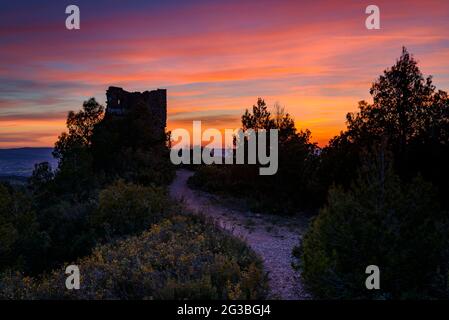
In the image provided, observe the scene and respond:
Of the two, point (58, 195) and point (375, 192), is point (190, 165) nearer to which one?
point (58, 195)

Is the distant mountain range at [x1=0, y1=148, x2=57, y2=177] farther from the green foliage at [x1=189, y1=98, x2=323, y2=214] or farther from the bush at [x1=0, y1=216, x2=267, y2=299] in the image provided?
the bush at [x1=0, y1=216, x2=267, y2=299]

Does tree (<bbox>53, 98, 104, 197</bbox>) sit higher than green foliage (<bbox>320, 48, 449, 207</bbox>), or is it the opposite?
green foliage (<bbox>320, 48, 449, 207</bbox>)

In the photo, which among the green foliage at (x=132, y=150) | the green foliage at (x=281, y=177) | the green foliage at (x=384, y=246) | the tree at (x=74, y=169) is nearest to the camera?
the green foliage at (x=384, y=246)

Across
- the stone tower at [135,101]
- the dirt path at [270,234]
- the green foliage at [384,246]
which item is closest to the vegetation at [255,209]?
the green foliage at [384,246]

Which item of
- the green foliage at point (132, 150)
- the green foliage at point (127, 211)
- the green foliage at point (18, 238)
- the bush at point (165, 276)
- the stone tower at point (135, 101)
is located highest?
the stone tower at point (135, 101)

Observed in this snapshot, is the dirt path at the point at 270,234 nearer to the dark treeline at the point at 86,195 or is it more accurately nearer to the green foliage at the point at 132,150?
the dark treeline at the point at 86,195

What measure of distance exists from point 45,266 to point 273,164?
46.2ft

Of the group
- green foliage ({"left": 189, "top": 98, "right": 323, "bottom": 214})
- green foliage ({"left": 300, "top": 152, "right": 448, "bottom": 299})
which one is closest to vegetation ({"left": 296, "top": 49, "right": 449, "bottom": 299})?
green foliage ({"left": 300, "top": 152, "right": 448, "bottom": 299})

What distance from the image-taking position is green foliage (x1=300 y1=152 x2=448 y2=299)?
10500 mm

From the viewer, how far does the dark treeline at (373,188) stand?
34.8 feet

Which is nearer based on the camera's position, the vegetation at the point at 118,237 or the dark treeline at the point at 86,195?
the vegetation at the point at 118,237

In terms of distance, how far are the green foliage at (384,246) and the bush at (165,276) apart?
5.78 feet

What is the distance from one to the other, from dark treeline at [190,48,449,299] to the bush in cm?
201
